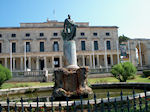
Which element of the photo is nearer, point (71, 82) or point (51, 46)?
point (71, 82)

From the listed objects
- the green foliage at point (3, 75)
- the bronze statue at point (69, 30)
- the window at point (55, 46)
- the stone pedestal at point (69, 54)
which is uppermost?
the window at point (55, 46)

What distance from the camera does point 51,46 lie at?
38125mm

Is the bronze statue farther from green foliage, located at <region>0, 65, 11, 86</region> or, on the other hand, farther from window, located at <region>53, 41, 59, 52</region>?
window, located at <region>53, 41, 59, 52</region>

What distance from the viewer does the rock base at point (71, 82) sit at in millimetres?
7449

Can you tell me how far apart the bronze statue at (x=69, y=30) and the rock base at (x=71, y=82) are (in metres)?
2.22

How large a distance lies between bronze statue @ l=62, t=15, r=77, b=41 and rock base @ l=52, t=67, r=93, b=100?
7.28 ft

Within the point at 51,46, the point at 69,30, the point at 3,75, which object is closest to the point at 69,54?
the point at 69,30

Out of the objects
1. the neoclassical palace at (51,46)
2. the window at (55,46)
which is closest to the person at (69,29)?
the neoclassical palace at (51,46)

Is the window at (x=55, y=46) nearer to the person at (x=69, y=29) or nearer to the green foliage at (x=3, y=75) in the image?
the green foliage at (x=3, y=75)

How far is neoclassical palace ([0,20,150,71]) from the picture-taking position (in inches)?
1423

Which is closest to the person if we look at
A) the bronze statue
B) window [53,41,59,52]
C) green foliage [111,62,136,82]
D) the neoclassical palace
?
the bronze statue

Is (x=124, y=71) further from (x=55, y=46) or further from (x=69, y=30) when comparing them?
(x=55, y=46)

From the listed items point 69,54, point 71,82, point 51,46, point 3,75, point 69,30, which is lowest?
point 3,75

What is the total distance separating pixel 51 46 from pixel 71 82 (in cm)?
3133
